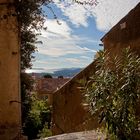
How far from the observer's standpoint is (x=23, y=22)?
6211 mm

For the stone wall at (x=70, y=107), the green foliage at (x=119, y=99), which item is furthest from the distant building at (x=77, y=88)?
the green foliage at (x=119, y=99)

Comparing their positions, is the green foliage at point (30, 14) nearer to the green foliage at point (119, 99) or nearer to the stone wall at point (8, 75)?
the stone wall at point (8, 75)

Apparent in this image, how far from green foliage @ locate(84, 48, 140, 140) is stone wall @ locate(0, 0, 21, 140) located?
1.75 meters

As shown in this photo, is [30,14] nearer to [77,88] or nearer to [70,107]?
[77,88]

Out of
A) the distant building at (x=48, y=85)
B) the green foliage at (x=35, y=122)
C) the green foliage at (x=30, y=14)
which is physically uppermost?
the distant building at (x=48, y=85)

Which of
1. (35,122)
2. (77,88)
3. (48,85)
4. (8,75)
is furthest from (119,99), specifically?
(48,85)

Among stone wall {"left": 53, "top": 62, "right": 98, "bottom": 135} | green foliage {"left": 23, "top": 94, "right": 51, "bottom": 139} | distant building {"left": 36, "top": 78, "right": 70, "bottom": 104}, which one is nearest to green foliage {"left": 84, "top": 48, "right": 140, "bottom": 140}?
stone wall {"left": 53, "top": 62, "right": 98, "bottom": 135}

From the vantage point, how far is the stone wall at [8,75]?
19.7 ft

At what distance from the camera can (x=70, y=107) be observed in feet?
44.5

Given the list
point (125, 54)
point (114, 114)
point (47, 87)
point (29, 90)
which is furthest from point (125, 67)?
point (47, 87)

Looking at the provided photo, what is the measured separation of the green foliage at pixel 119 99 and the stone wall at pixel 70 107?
285 inches

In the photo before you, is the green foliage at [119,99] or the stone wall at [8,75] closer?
the green foliage at [119,99]

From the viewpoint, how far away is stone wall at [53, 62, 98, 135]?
1265cm

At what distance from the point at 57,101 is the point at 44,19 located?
831 cm
